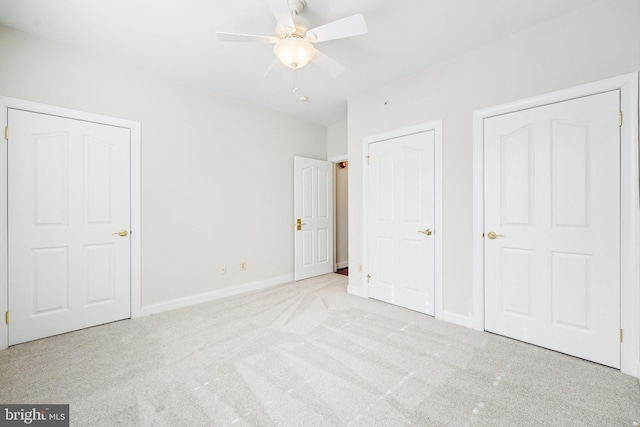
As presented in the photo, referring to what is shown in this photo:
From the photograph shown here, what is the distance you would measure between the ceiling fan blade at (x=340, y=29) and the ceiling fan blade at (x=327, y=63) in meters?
0.15

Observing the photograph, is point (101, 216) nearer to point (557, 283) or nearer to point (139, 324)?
point (139, 324)

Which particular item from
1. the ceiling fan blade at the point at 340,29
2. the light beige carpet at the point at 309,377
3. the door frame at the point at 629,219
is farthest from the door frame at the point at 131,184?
the door frame at the point at 629,219

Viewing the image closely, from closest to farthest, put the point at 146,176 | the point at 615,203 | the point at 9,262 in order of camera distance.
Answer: the point at 615,203
the point at 9,262
the point at 146,176

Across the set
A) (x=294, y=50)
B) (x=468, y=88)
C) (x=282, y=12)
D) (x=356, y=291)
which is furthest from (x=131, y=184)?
(x=468, y=88)

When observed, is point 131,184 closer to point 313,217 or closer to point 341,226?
point 313,217

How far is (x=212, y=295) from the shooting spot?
352 centimetres

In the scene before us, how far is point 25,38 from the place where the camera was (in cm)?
237

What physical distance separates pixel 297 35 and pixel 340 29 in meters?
0.35

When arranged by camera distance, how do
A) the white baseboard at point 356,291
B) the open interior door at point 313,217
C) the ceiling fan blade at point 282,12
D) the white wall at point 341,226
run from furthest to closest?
the white wall at point 341,226 < the open interior door at point 313,217 < the white baseboard at point 356,291 < the ceiling fan blade at point 282,12

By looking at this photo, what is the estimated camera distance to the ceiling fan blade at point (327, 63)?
2199 mm

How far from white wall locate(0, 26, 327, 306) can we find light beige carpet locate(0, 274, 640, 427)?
0.84 meters

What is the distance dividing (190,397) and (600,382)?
267 centimetres

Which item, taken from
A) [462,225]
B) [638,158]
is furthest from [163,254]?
[638,158]

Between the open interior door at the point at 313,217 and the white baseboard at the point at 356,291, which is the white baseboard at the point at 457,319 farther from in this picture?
the open interior door at the point at 313,217
